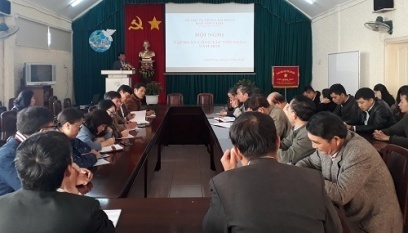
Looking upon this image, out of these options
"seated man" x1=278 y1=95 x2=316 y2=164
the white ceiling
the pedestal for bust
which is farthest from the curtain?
"seated man" x1=278 y1=95 x2=316 y2=164

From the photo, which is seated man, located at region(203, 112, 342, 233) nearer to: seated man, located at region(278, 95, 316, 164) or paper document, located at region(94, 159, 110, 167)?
seated man, located at region(278, 95, 316, 164)

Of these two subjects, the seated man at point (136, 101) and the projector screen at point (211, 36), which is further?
the projector screen at point (211, 36)

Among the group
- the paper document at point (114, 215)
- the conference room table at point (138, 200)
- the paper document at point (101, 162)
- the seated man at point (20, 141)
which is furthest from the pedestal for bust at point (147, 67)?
the paper document at point (114, 215)

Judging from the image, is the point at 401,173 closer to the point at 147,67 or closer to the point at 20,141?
the point at 20,141

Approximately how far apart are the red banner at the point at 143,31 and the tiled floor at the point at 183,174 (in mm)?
3917

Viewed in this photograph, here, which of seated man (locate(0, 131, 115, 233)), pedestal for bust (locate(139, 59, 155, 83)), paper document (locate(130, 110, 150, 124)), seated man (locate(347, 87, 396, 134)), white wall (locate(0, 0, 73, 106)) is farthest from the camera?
pedestal for bust (locate(139, 59, 155, 83))

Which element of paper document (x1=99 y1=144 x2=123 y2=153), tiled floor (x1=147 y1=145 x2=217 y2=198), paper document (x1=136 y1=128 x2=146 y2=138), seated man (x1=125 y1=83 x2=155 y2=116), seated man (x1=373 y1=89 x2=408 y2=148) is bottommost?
tiled floor (x1=147 y1=145 x2=217 y2=198)

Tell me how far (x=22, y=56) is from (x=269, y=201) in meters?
7.40

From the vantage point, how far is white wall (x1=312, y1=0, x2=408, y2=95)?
5.96 meters

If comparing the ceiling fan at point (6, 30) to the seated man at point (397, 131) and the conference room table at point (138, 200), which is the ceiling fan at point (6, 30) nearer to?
the conference room table at point (138, 200)

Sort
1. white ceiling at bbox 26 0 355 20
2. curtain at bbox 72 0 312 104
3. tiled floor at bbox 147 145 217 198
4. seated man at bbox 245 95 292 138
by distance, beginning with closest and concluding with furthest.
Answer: seated man at bbox 245 95 292 138
tiled floor at bbox 147 145 217 198
white ceiling at bbox 26 0 355 20
curtain at bbox 72 0 312 104

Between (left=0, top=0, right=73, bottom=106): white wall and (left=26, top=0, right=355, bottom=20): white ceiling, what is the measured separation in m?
0.13

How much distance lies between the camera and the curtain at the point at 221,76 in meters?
10.2

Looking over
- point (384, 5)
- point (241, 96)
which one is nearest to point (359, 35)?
point (384, 5)
